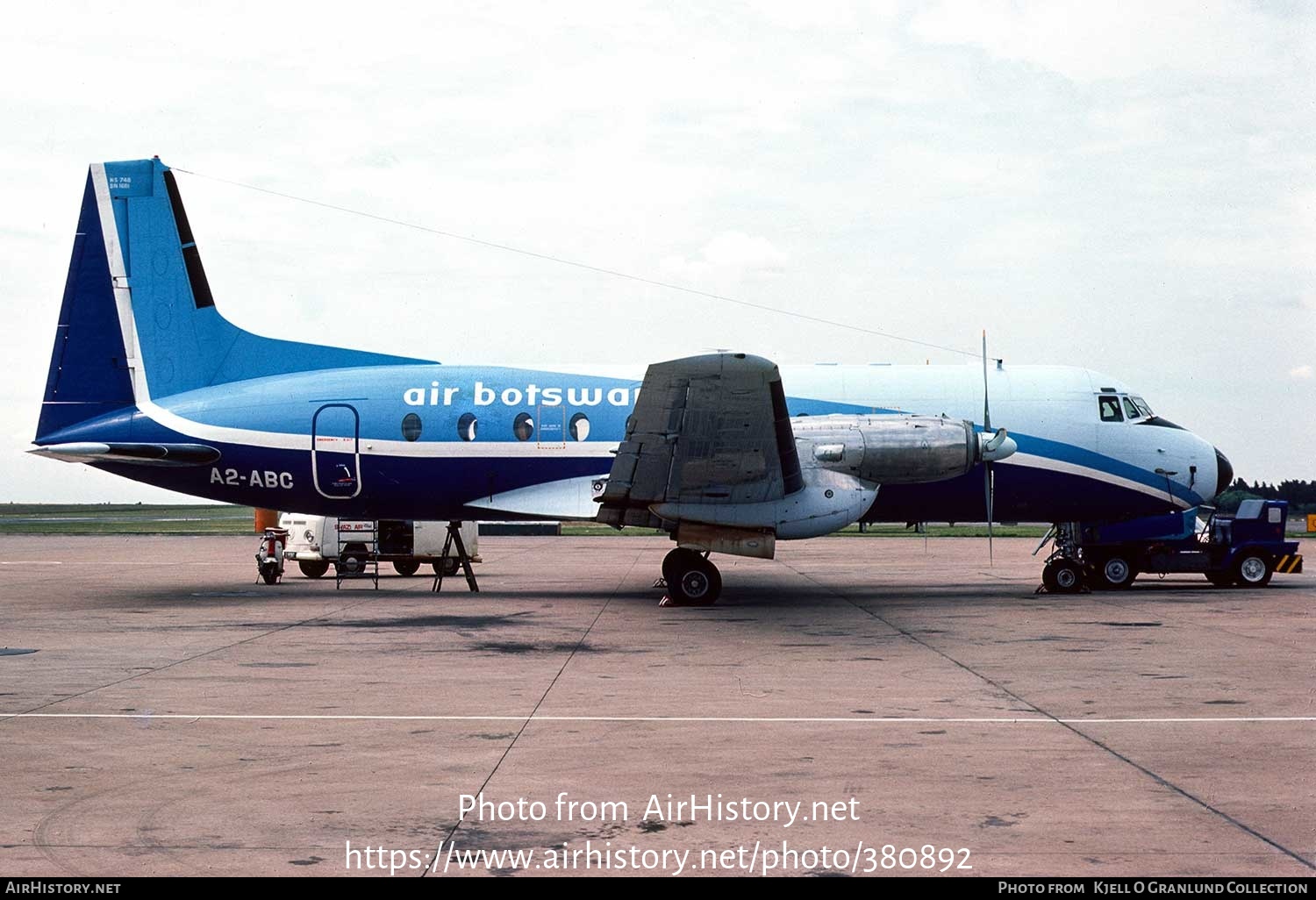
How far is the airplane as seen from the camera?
20.5 meters

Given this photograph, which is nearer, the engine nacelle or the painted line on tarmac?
the painted line on tarmac

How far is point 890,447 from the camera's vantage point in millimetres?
18844

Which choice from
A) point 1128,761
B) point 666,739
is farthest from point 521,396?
point 1128,761

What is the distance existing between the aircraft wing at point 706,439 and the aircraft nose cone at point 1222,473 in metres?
9.10

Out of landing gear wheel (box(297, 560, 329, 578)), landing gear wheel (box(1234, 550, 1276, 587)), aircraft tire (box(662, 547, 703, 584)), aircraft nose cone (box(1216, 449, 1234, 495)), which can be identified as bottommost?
landing gear wheel (box(297, 560, 329, 578))

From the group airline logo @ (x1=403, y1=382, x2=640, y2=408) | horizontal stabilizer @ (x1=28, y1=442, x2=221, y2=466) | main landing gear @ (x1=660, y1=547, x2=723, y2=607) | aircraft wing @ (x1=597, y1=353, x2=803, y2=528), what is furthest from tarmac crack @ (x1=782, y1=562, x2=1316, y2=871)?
horizontal stabilizer @ (x1=28, y1=442, x2=221, y2=466)

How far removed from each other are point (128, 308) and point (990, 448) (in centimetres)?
1577

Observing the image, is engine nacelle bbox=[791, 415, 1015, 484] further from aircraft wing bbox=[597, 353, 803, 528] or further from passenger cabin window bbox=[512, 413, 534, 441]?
passenger cabin window bbox=[512, 413, 534, 441]

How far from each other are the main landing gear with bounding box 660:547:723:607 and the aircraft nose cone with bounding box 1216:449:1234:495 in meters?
10.0

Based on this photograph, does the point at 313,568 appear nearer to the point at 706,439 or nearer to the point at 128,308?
the point at 128,308

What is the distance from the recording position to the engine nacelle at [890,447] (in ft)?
61.6

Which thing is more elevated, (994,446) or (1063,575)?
(994,446)

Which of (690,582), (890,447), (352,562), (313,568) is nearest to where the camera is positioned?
(890,447)
